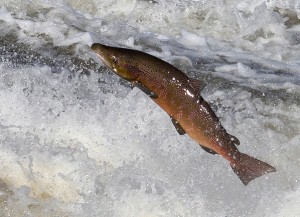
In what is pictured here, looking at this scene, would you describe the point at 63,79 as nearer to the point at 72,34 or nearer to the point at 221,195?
the point at 72,34

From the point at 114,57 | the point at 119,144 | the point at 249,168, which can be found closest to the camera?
the point at 114,57

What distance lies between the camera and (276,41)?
13.5ft

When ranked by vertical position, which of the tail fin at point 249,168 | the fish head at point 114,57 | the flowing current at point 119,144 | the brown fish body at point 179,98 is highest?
the fish head at point 114,57

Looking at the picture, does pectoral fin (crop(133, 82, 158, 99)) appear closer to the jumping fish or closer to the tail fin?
the jumping fish

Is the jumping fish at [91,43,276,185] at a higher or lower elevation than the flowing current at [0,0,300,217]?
higher

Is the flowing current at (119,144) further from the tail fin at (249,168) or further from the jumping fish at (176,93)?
the jumping fish at (176,93)

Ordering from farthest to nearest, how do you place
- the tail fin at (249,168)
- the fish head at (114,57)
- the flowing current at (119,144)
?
the flowing current at (119,144), the tail fin at (249,168), the fish head at (114,57)

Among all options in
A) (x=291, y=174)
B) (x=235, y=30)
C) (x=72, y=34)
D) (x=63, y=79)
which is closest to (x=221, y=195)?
(x=291, y=174)

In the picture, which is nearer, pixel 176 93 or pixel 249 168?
pixel 176 93

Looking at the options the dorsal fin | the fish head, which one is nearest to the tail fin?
the dorsal fin

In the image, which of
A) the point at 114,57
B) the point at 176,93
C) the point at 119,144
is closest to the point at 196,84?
the point at 176,93

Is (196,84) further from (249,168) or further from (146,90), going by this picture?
(249,168)

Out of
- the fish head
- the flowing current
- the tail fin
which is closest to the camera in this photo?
the fish head

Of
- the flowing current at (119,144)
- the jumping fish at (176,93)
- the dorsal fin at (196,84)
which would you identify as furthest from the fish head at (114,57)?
the flowing current at (119,144)
